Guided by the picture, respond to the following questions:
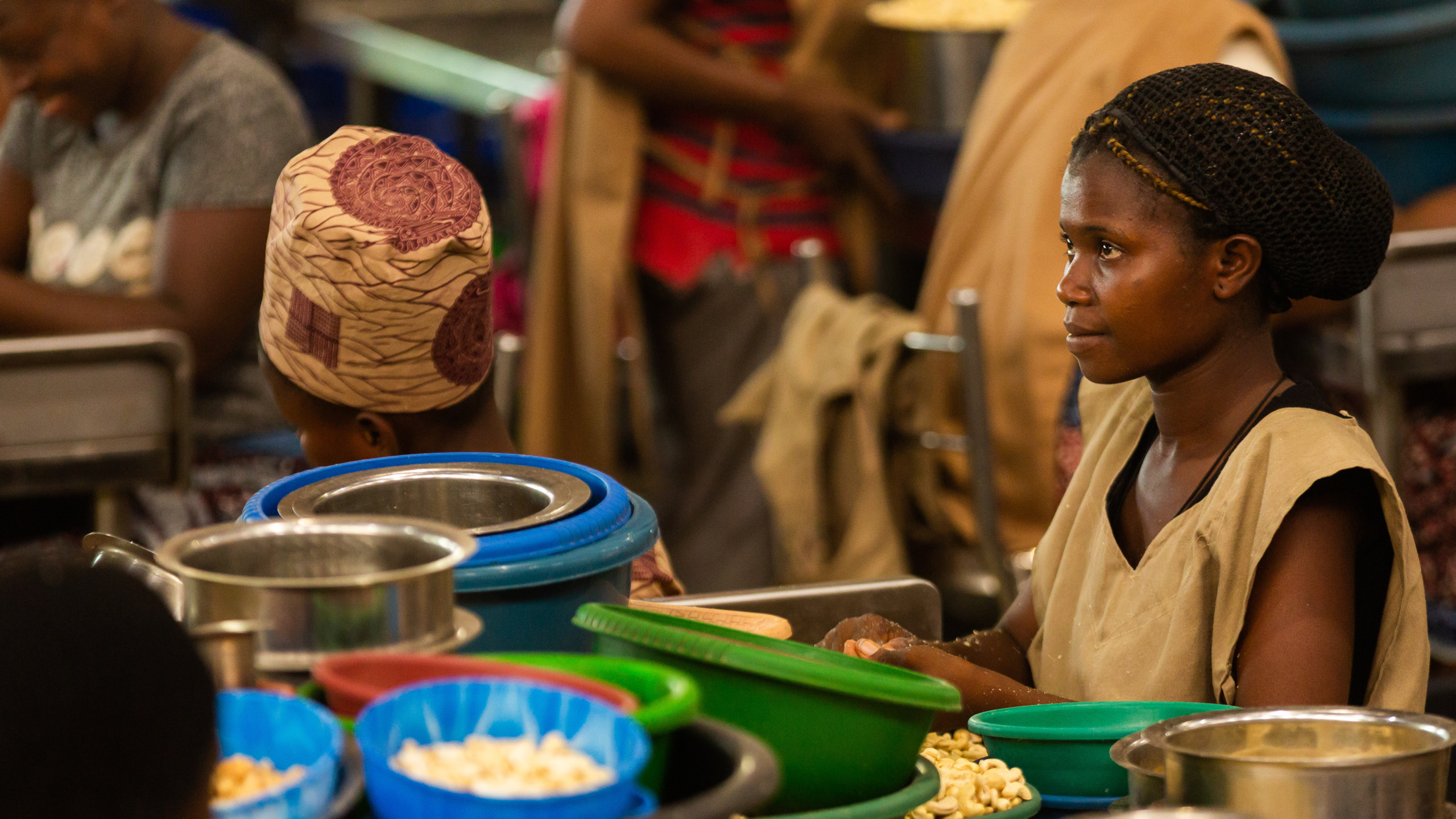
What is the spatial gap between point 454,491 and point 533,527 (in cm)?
19

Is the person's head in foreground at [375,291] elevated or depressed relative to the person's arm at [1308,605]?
elevated

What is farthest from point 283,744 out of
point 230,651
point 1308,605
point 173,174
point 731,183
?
point 731,183

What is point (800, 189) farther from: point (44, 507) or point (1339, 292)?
point (1339, 292)

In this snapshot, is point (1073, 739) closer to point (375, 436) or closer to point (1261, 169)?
point (1261, 169)

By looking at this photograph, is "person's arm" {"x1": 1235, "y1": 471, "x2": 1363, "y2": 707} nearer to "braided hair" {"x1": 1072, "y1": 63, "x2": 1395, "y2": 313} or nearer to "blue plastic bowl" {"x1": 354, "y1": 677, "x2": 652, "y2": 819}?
"braided hair" {"x1": 1072, "y1": 63, "x2": 1395, "y2": 313}

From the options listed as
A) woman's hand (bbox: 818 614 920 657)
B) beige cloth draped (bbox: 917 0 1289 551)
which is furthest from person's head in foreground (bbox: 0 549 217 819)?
beige cloth draped (bbox: 917 0 1289 551)

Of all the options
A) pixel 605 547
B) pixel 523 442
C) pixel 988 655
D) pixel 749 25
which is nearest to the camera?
pixel 605 547

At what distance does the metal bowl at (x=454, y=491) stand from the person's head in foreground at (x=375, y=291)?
0.23 metres

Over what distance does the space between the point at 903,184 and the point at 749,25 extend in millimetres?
492

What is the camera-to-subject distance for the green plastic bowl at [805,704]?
1.05m

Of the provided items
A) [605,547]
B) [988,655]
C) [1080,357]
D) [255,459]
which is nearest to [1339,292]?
[1080,357]

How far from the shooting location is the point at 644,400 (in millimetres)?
→ 3525

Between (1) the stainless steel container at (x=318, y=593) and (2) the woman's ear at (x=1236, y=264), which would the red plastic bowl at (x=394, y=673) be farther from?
(2) the woman's ear at (x=1236, y=264)

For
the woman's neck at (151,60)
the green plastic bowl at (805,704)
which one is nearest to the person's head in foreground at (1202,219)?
the green plastic bowl at (805,704)
